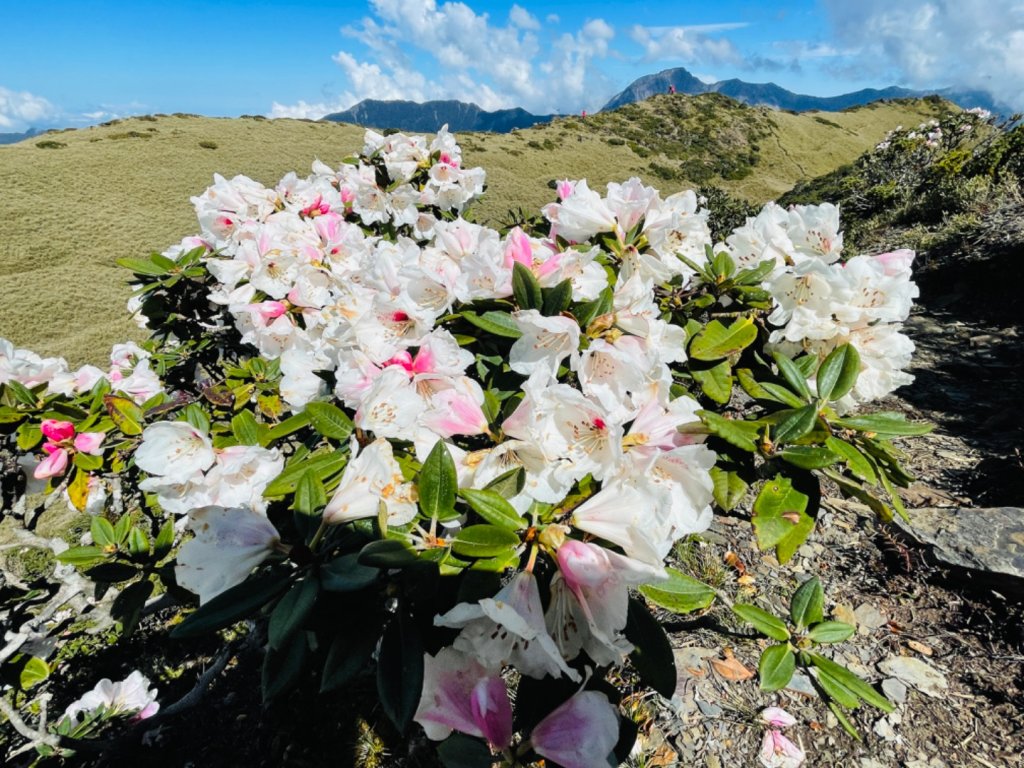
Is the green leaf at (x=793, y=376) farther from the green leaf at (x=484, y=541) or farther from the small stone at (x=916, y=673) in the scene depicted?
the small stone at (x=916, y=673)

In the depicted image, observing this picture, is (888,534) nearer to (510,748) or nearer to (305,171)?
(510,748)

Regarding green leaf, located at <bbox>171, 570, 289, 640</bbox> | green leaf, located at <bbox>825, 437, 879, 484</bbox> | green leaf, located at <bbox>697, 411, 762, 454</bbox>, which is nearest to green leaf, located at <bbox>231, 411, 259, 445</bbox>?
green leaf, located at <bbox>171, 570, 289, 640</bbox>

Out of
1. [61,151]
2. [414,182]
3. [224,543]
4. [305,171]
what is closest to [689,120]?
[305,171]

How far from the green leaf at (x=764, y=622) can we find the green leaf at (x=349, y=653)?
3.28 feet

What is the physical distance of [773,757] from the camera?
6.54ft

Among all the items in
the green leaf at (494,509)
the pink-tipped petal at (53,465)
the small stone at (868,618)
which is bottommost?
the small stone at (868,618)

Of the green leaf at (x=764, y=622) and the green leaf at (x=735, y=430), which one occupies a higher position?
the green leaf at (x=735, y=430)

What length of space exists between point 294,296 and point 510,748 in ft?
4.49

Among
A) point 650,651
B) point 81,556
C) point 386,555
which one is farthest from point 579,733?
point 81,556

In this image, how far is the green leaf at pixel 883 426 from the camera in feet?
3.66

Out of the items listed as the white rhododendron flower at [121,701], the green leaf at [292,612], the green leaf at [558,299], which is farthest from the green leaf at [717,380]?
the white rhododendron flower at [121,701]

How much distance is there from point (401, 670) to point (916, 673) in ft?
8.13

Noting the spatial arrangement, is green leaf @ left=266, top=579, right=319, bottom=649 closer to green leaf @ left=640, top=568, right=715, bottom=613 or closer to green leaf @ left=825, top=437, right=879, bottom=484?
green leaf @ left=640, top=568, right=715, bottom=613

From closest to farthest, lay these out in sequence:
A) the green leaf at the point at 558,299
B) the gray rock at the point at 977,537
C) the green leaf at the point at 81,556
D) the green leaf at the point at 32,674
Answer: the green leaf at the point at 558,299 < the green leaf at the point at 81,556 < the green leaf at the point at 32,674 < the gray rock at the point at 977,537
